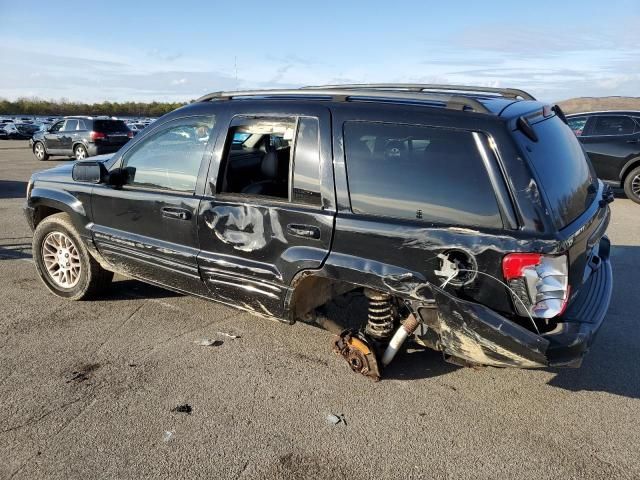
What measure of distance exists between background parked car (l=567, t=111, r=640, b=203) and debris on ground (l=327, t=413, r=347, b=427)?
929 cm

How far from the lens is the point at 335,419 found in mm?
3045

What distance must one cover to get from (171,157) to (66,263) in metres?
1.70

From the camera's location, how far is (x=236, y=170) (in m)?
3.87

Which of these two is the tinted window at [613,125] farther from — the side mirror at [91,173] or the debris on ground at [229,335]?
the side mirror at [91,173]

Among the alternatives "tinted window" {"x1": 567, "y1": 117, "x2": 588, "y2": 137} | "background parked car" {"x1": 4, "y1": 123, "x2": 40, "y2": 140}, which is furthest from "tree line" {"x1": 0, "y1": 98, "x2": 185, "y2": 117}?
"tinted window" {"x1": 567, "y1": 117, "x2": 588, "y2": 137}

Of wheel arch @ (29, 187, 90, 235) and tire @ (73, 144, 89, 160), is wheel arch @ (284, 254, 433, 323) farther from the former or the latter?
tire @ (73, 144, 89, 160)

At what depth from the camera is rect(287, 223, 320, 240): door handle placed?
3.24 m

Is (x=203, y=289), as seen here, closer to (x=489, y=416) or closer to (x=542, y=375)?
(x=489, y=416)

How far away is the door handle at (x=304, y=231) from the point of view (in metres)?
3.24

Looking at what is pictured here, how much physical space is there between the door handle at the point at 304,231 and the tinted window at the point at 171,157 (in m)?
0.96

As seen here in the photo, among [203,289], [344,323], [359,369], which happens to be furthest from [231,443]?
[344,323]

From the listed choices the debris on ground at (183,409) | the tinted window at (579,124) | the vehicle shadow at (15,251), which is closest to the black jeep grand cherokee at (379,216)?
the debris on ground at (183,409)

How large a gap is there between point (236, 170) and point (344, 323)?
151 centimetres

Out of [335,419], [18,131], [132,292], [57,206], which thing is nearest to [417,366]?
[335,419]
